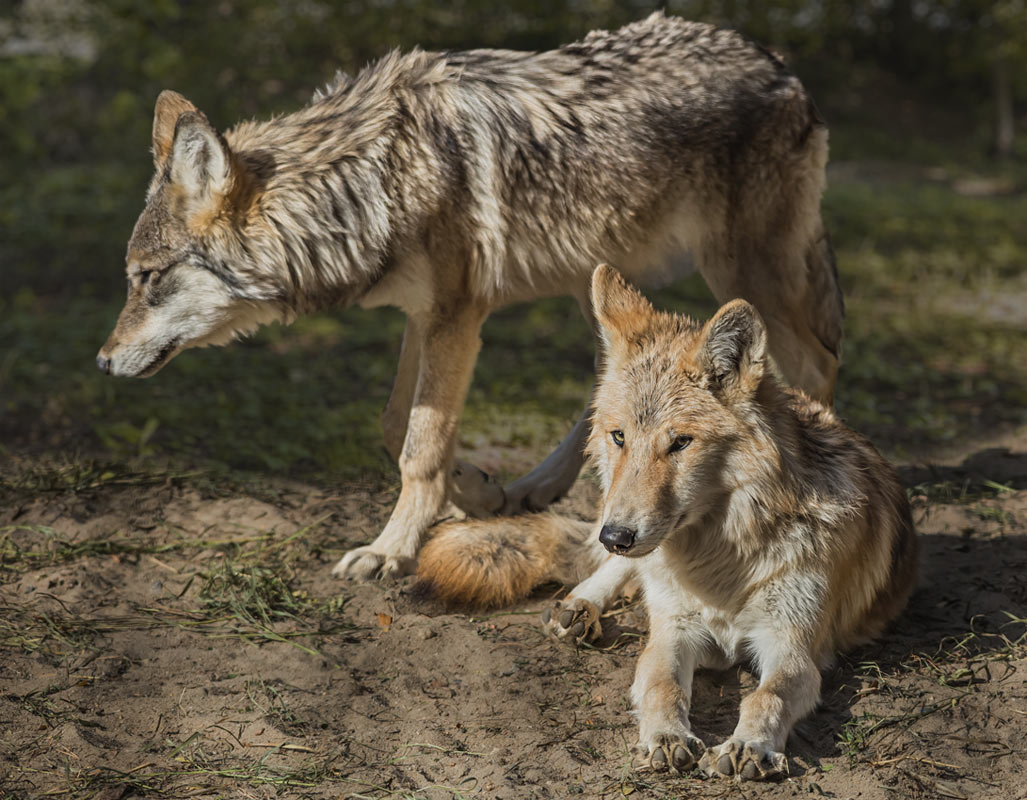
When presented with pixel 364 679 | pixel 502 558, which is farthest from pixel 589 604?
pixel 364 679

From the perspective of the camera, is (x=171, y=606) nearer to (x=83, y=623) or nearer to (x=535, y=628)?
(x=83, y=623)

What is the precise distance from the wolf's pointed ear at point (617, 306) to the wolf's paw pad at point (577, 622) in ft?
3.42

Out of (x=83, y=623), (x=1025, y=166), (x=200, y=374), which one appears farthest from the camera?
(x=1025, y=166)

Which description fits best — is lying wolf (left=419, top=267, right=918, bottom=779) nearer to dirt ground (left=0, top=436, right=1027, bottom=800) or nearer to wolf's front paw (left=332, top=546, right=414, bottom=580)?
dirt ground (left=0, top=436, right=1027, bottom=800)

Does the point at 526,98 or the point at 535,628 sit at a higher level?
the point at 526,98

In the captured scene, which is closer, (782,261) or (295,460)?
(782,261)

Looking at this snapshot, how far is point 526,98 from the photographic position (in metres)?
4.94

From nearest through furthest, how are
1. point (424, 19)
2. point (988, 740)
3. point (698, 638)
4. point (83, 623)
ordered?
point (988, 740), point (698, 638), point (83, 623), point (424, 19)

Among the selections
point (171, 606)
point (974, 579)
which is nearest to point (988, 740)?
point (974, 579)

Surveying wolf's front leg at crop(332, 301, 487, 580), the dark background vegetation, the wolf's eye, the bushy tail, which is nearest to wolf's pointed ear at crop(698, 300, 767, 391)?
the wolf's eye

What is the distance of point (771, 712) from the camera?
10.6 ft

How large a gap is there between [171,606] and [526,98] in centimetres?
265

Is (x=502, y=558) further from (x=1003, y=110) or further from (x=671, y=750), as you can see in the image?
(x=1003, y=110)

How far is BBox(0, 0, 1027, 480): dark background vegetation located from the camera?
650 cm
